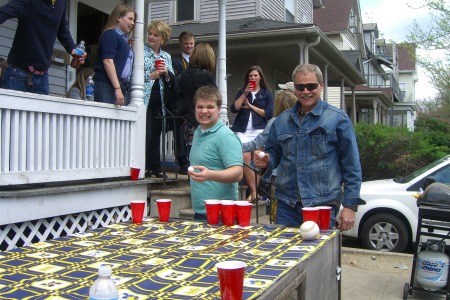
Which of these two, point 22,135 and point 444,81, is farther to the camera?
point 444,81

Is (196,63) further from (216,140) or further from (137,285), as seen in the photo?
(137,285)

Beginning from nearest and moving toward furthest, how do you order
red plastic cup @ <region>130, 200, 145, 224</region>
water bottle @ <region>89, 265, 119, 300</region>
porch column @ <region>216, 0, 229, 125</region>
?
water bottle @ <region>89, 265, 119, 300</region>, red plastic cup @ <region>130, 200, 145, 224</region>, porch column @ <region>216, 0, 229, 125</region>

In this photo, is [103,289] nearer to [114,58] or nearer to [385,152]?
[114,58]

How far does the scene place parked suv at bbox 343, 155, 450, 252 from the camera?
7.30m

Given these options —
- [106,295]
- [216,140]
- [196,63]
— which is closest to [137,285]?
[106,295]

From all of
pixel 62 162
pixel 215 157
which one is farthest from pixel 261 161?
pixel 62 162

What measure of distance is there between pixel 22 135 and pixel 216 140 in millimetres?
1963

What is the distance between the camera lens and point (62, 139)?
16.0 ft

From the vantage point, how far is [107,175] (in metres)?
5.45

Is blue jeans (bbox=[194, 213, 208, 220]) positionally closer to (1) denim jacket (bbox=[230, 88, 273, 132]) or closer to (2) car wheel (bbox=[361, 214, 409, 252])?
(1) denim jacket (bbox=[230, 88, 273, 132])

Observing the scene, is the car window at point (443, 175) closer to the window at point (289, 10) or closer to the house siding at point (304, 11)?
the window at point (289, 10)

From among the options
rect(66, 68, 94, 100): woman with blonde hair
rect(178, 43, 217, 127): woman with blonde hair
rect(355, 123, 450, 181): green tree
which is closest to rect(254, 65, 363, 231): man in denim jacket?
rect(178, 43, 217, 127): woman with blonde hair

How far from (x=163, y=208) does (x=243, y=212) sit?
55 cm

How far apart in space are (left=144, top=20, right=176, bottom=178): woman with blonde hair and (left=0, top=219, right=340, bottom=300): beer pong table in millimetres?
3496
